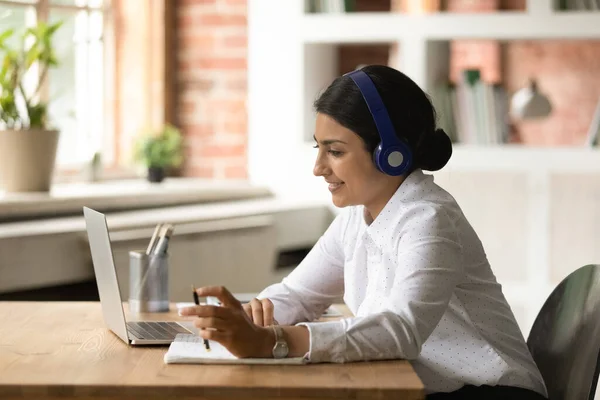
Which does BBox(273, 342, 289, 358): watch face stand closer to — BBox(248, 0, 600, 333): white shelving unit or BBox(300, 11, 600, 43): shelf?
BBox(248, 0, 600, 333): white shelving unit

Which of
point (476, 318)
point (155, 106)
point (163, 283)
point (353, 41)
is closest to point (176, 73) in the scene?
point (155, 106)

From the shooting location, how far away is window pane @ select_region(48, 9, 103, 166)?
4.25 metres

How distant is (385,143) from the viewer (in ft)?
6.49

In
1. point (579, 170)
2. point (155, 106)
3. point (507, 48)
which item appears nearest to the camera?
point (579, 170)

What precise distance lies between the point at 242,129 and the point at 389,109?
283 centimetres

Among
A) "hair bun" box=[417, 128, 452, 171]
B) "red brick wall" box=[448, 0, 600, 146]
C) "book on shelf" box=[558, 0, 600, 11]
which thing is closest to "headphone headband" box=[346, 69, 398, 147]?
"hair bun" box=[417, 128, 452, 171]

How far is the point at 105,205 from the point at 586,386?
89.0 inches

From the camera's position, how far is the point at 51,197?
3520 millimetres

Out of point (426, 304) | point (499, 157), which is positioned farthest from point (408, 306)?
point (499, 157)

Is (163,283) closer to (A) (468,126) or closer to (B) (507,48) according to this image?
(A) (468,126)

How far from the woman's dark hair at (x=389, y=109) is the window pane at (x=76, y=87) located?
7.64ft

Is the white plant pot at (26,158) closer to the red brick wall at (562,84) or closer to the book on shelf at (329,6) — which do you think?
the book on shelf at (329,6)

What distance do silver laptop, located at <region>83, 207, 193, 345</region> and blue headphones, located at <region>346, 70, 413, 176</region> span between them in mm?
510

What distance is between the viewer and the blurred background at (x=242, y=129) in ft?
11.9
